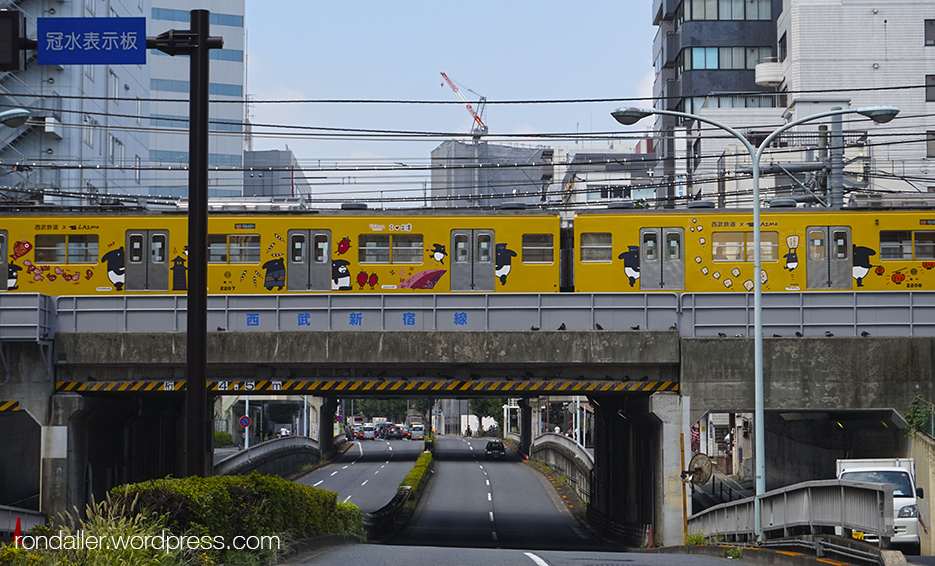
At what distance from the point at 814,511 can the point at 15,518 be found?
19.3 m

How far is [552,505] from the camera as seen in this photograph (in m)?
51.9

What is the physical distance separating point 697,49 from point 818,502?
64289mm

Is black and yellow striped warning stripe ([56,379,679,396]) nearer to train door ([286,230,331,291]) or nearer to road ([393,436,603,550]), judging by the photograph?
train door ([286,230,331,291])

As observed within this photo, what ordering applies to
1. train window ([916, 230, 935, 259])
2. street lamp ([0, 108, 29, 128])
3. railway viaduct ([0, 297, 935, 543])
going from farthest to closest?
train window ([916, 230, 935, 259]), railway viaduct ([0, 297, 935, 543]), street lamp ([0, 108, 29, 128])

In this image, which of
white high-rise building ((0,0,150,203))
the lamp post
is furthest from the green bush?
the lamp post

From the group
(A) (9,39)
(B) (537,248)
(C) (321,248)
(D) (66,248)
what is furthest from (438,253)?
(A) (9,39)

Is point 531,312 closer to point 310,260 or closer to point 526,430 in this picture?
point 310,260

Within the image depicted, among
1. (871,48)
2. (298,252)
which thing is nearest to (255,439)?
(871,48)

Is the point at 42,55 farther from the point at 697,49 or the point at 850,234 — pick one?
the point at 697,49

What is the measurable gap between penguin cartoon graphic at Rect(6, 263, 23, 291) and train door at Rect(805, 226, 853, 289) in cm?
2519

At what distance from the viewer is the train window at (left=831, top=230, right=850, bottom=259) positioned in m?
32.2

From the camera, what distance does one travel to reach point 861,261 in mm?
32312

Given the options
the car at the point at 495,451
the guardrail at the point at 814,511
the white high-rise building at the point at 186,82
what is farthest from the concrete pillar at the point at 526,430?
the guardrail at the point at 814,511

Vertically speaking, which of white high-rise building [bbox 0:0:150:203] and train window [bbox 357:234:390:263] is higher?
white high-rise building [bbox 0:0:150:203]
